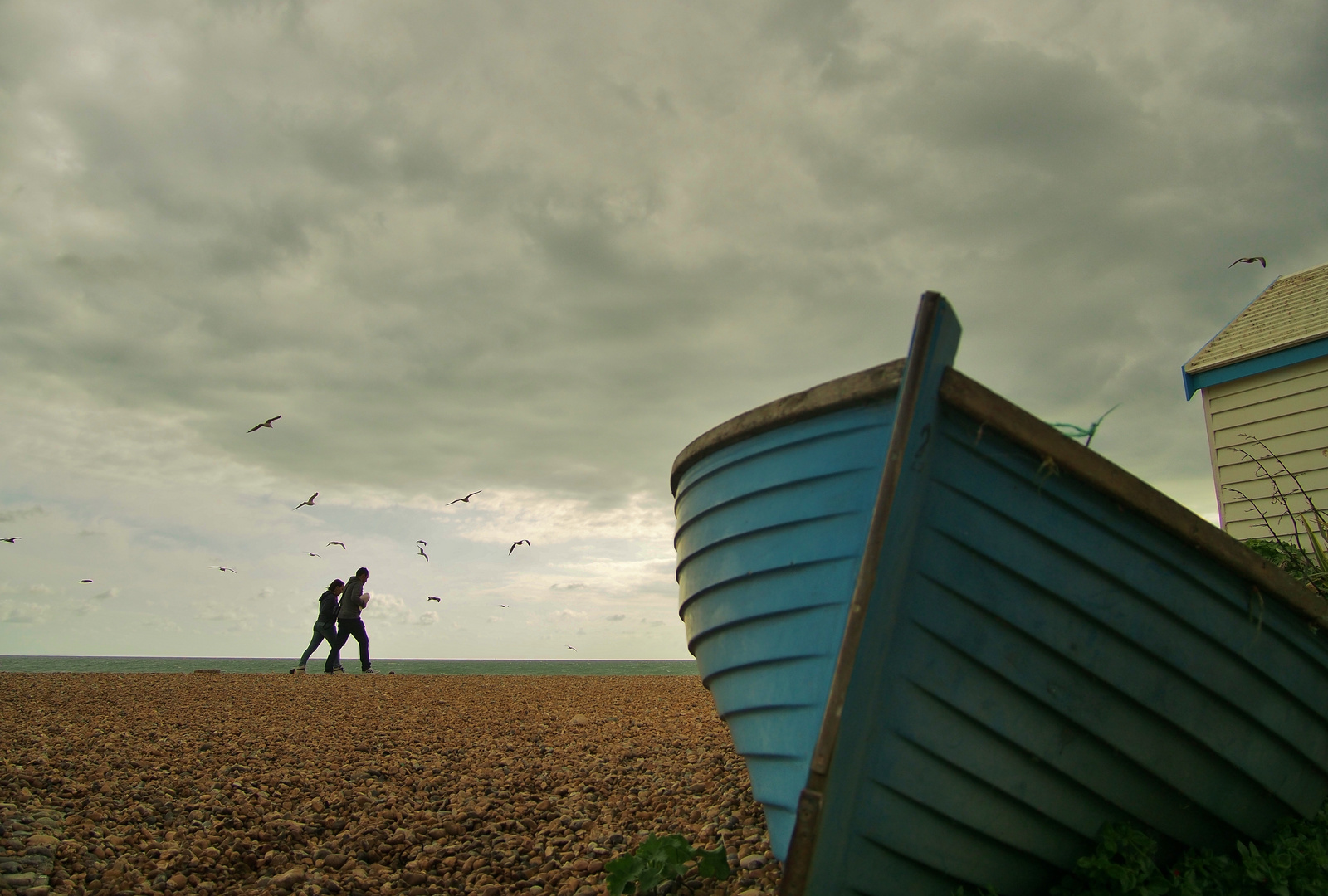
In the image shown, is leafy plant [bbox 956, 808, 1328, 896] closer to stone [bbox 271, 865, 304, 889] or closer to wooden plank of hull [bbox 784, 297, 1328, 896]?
wooden plank of hull [bbox 784, 297, 1328, 896]

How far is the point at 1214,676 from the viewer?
2793 mm

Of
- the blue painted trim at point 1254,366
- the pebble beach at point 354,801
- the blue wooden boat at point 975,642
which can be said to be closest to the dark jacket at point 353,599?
the pebble beach at point 354,801

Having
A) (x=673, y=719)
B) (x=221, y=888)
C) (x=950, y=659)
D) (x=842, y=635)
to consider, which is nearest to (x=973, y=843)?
(x=950, y=659)

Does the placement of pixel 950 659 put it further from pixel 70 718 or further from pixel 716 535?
pixel 70 718

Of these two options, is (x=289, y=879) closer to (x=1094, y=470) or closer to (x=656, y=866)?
(x=656, y=866)

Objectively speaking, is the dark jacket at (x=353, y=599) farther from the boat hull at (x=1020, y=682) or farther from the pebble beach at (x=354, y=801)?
the boat hull at (x=1020, y=682)

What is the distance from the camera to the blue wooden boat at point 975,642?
2.52 m

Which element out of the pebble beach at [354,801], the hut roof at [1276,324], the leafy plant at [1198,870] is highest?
the hut roof at [1276,324]

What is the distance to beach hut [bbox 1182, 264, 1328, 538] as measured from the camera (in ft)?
24.8

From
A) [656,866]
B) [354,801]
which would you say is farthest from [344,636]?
[656,866]

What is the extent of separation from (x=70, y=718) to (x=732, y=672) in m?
7.46

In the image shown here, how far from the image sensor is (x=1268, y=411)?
26.2 ft

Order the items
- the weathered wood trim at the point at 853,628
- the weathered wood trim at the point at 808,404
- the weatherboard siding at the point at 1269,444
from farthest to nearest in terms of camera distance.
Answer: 1. the weatherboard siding at the point at 1269,444
2. the weathered wood trim at the point at 808,404
3. the weathered wood trim at the point at 853,628

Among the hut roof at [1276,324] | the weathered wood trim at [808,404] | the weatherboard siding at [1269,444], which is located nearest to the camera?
the weathered wood trim at [808,404]
